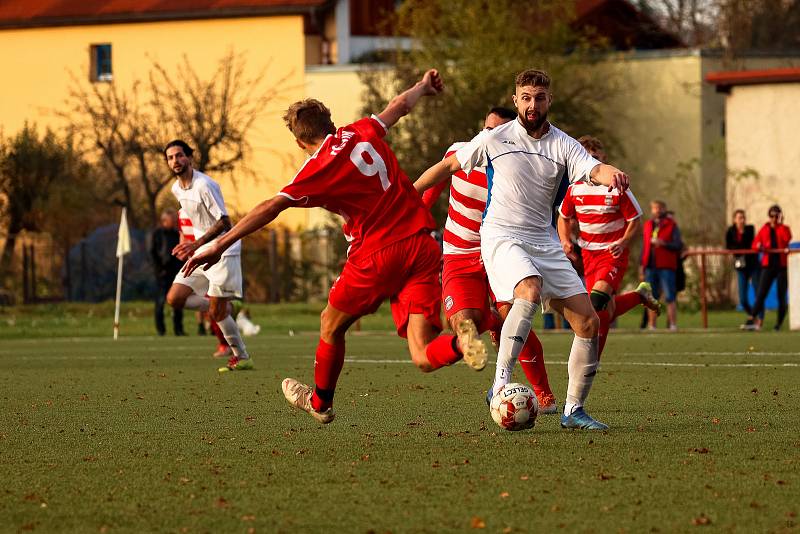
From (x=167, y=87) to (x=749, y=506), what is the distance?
4169 centimetres

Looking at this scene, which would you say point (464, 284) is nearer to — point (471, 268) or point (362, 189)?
point (471, 268)

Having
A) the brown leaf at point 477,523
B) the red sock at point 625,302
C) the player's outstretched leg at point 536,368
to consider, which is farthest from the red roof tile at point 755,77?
the brown leaf at point 477,523

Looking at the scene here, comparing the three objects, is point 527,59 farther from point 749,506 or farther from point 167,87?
point 749,506

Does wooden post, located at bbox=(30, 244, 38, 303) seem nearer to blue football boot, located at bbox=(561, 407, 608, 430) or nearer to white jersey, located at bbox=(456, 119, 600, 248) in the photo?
white jersey, located at bbox=(456, 119, 600, 248)

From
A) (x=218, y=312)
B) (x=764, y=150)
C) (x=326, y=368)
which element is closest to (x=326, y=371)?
(x=326, y=368)

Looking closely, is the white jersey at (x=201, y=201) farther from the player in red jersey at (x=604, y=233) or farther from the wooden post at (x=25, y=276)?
the wooden post at (x=25, y=276)

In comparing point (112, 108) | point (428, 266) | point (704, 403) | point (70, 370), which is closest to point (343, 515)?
point (428, 266)

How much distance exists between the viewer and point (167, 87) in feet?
154

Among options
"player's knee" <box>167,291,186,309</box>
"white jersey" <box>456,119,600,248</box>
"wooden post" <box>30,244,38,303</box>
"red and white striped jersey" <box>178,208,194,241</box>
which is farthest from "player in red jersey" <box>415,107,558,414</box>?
"wooden post" <box>30,244,38,303</box>

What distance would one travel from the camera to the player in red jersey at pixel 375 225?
29.3 ft

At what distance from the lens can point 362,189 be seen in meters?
9.03

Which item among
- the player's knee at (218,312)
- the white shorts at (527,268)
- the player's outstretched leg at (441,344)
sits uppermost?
the white shorts at (527,268)

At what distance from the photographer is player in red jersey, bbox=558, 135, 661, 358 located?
12.4 m

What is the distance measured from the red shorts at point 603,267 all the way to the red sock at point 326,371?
3.38m
